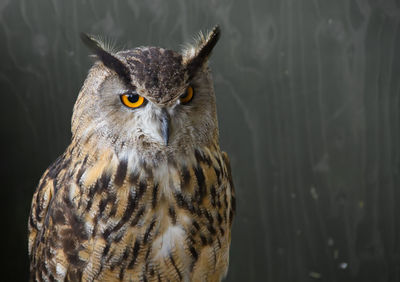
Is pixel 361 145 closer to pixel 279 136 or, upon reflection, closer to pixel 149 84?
pixel 279 136

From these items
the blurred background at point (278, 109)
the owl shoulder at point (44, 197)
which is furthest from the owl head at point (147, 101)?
the blurred background at point (278, 109)

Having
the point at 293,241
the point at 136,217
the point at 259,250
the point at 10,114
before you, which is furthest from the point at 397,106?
the point at 10,114

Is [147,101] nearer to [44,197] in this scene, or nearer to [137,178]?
[137,178]

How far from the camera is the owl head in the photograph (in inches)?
35.9

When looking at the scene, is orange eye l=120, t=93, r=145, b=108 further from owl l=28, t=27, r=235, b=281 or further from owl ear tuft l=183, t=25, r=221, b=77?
owl ear tuft l=183, t=25, r=221, b=77

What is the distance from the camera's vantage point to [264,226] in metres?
1.80

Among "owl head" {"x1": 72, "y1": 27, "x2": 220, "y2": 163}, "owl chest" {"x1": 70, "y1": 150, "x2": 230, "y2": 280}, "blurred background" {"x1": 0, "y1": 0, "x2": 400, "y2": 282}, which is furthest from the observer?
"blurred background" {"x1": 0, "y1": 0, "x2": 400, "y2": 282}

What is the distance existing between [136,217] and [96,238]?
10 cm

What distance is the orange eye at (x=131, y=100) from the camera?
931 mm

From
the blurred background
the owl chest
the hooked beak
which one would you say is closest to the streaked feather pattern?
the owl chest

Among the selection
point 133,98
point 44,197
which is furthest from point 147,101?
point 44,197

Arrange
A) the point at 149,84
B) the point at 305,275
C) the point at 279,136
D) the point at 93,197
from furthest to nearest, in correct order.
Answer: the point at 305,275, the point at 279,136, the point at 93,197, the point at 149,84

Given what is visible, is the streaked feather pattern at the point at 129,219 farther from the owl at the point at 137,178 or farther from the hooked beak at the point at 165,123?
the hooked beak at the point at 165,123

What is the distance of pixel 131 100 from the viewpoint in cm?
94
